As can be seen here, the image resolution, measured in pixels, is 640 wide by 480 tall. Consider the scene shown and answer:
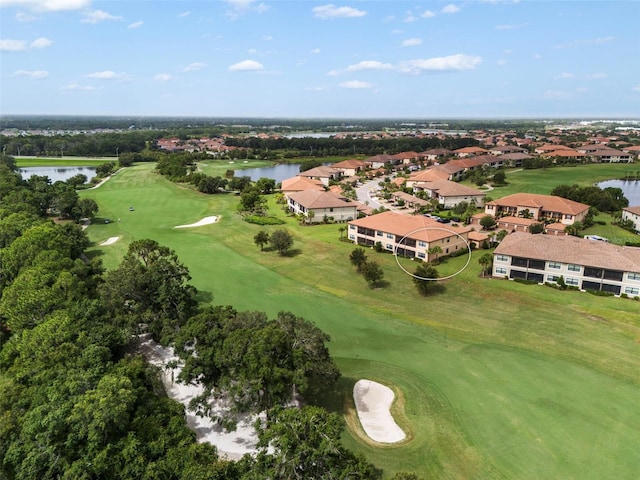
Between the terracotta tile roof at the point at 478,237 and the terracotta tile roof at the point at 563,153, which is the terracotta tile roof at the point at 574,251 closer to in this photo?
the terracotta tile roof at the point at 478,237

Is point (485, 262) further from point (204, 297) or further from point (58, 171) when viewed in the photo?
point (58, 171)

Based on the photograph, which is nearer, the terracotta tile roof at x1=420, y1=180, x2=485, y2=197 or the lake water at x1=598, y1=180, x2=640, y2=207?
the terracotta tile roof at x1=420, y1=180, x2=485, y2=197

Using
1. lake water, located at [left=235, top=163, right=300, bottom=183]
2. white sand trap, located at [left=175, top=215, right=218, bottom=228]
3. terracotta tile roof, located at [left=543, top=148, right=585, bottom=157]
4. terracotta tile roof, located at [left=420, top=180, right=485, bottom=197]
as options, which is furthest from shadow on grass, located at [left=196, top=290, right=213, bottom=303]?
terracotta tile roof, located at [left=543, top=148, right=585, bottom=157]

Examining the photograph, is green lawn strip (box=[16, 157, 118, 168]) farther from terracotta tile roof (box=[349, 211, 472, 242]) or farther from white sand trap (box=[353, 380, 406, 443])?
white sand trap (box=[353, 380, 406, 443])

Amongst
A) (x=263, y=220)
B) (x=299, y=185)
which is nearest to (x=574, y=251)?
(x=263, y=220)

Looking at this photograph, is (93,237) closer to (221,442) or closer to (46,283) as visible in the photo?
(46,283)

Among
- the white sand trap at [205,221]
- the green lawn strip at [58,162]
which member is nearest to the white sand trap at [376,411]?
the white sand trap at [205,221]
